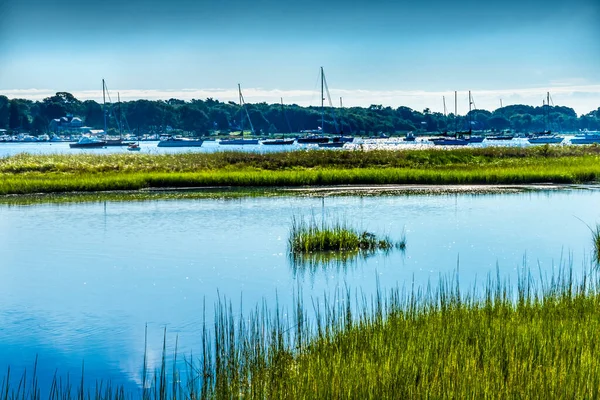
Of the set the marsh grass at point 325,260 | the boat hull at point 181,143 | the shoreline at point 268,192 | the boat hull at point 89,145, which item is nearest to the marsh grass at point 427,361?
the marsh grass at point 325,260

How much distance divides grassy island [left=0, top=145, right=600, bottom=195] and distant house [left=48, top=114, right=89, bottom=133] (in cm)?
10540

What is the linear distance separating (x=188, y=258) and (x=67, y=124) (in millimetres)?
141068

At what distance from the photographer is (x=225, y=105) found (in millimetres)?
163875

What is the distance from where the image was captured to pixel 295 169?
44.0 meters

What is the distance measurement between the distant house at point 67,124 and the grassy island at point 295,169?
10540 centimetres

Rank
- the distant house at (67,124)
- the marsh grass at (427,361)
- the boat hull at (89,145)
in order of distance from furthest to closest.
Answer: the distant house at (67,124), the boat hull at (89,145), the marsh grass at (427,361)

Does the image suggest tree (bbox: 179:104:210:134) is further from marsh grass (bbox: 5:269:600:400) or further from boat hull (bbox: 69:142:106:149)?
marsh grass (bbox: 5:269:600:400)

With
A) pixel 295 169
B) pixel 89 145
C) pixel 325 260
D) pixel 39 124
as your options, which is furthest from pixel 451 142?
pixel 39 124

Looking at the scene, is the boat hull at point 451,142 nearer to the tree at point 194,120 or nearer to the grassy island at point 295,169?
the grassy island at point 295,169

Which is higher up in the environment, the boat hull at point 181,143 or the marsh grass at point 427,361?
the boat hull at point 181,143

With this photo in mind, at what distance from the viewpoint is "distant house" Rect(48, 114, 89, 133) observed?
151m

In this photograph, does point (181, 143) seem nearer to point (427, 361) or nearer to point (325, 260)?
point (325, 260)

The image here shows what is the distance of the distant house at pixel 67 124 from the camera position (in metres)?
151

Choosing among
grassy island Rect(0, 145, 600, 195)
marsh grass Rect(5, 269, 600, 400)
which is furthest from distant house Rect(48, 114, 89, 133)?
marsh grass Rect(5, 269, 600, 400)
